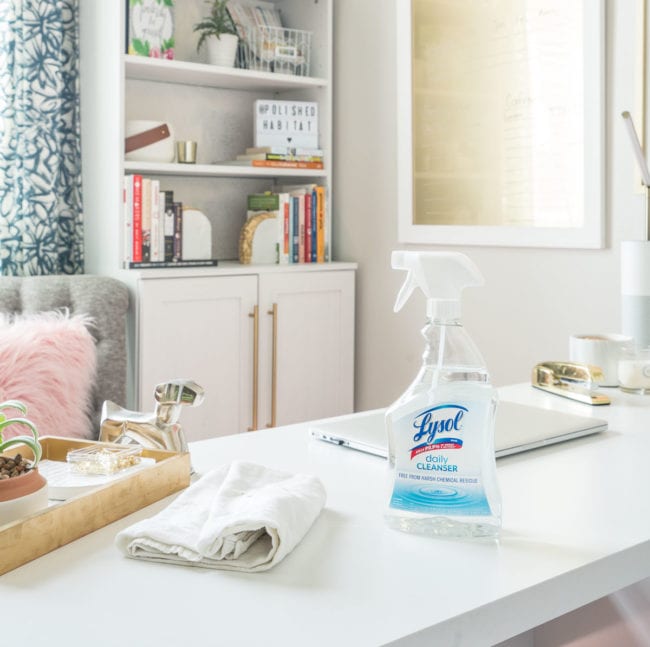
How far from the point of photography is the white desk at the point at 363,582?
0.69 meters

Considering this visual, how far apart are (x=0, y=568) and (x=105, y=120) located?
90.0 inches

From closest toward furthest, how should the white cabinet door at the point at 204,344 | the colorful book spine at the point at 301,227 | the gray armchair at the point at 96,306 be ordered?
the gray armchair at the point at 96,306 < the white cabinet door at the point at 204,344 < the colorful book spine at the point at 301,227

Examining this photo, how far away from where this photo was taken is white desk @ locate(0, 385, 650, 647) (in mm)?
686

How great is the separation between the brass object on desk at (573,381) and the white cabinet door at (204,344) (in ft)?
4.68

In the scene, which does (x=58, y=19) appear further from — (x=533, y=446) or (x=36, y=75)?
(x=533, y=446)

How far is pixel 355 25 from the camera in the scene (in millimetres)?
3230

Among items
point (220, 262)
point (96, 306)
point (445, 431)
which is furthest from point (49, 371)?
point (445, 431)

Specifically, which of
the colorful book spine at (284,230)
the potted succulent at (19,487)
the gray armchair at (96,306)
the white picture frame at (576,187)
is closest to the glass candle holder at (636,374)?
the white picture frame at (576,187)

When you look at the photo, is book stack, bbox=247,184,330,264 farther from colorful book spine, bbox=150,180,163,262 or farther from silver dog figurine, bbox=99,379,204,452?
silver dog figurine, bbox=99,379,204,452

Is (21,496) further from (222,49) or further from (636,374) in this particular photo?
(222,49)

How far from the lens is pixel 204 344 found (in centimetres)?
289

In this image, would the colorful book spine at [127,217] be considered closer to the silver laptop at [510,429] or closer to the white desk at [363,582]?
the silver laptop at [510,429]

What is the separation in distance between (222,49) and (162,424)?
2.24m

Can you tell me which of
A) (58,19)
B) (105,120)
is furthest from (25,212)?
(58,19)
